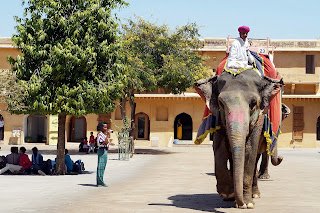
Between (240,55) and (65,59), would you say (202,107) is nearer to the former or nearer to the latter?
(65,59)

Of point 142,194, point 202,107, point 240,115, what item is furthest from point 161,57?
point 240,115

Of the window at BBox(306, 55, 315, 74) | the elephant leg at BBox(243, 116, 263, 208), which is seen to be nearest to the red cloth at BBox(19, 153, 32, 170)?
the elephant leg at BBox(243, 116, 263, 208)

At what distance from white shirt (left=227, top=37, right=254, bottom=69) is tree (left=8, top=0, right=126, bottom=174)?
30.3 feet

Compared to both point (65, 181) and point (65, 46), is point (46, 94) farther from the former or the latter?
point (65, 181)

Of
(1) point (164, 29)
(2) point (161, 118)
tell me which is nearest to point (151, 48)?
(1) point (164, 29)

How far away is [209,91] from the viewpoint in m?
11.6

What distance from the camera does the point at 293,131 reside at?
52.6m

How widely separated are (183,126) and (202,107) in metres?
2.71

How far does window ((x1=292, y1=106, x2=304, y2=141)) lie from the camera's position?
172 ft

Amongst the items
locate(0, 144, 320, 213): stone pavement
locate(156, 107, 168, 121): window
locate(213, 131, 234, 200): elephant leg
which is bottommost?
locate(0, 144, 320, 213): stone pavement

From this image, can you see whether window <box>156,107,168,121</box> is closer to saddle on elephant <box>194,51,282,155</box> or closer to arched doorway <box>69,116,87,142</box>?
arched doorway <box>69,116,87,142</box>

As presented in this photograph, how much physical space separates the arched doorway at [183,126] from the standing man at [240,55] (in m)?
42.4

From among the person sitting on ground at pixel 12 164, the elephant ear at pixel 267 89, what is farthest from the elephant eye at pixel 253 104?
the person sitting on ground at pixel 12 164

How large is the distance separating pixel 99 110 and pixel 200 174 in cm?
415
